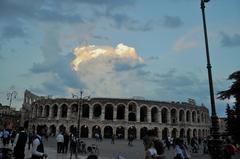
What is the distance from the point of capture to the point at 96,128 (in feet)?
171

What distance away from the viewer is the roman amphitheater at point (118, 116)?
5122 centimetres

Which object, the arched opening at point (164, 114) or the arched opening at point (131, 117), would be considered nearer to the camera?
the arched opening at point (131, 117)

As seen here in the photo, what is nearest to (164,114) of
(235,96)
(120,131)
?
(120,131)

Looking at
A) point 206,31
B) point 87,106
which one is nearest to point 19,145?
point 206,31

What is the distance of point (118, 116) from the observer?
5756 centimetres

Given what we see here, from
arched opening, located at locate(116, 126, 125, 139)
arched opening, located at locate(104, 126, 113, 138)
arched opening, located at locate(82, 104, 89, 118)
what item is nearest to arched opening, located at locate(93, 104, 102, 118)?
arched opening, located at locate(82, 104, 89, 118)

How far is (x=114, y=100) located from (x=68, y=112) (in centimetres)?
949

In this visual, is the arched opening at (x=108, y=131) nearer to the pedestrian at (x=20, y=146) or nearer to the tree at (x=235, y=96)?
the tree at (x=235, y=96)

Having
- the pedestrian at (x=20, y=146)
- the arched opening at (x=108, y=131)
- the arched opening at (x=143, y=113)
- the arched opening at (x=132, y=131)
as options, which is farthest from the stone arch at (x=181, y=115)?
the pedestrian at (x=20, y=146)

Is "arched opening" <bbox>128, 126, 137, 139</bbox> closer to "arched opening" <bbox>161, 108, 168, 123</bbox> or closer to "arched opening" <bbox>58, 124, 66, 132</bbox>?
"arched opening" <bbox>161, 108, 168, 123</bbox>

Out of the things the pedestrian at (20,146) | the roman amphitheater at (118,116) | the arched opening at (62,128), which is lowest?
the pedestrian at (20,146)

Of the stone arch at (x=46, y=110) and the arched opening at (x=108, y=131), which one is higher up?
the stone arch at (x=46, y=110)

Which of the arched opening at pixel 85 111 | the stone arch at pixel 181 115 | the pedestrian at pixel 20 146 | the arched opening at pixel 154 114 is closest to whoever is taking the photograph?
the pedestrian at pixel 20 146

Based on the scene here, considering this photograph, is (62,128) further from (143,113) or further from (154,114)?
(154,114)
